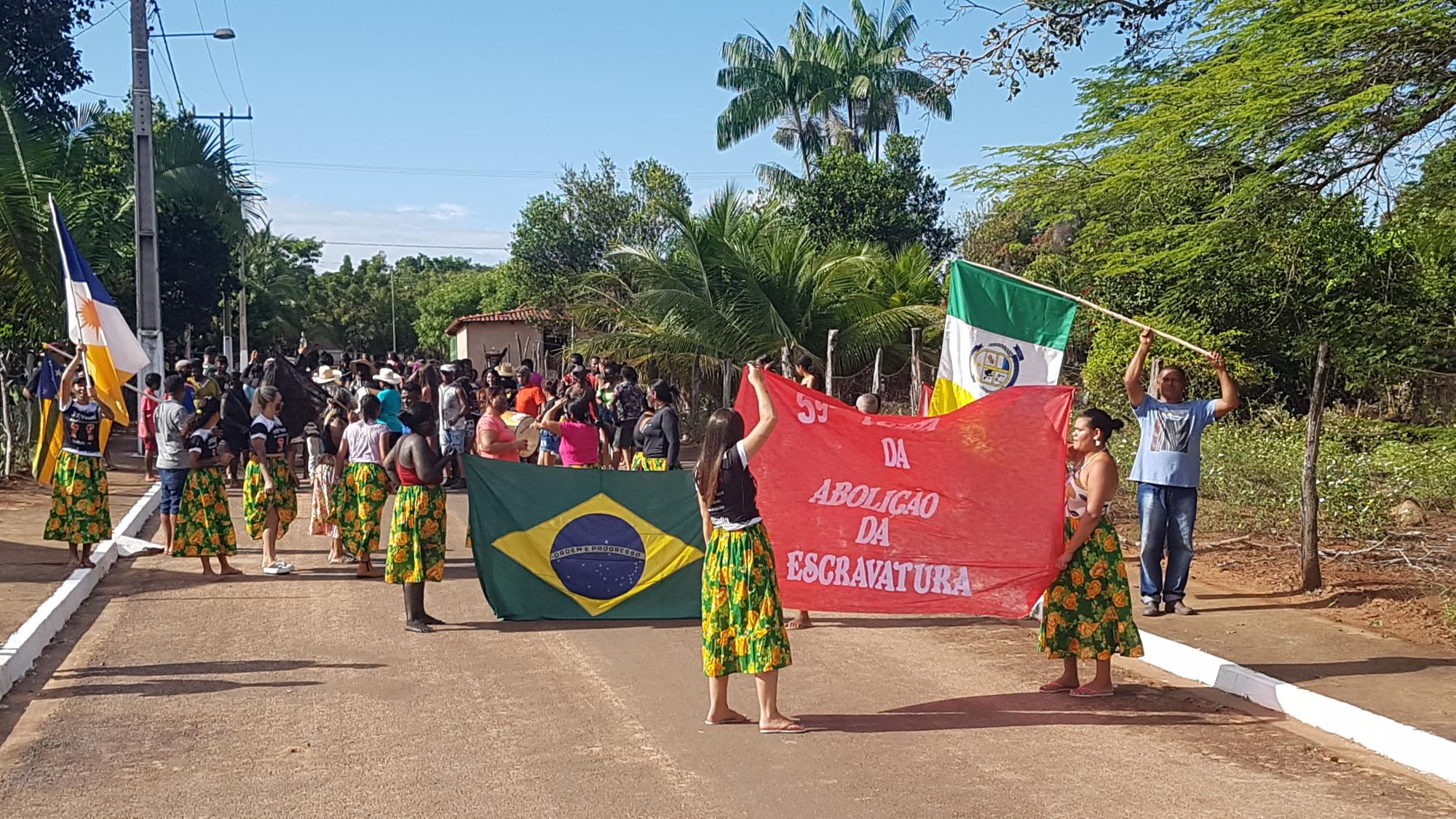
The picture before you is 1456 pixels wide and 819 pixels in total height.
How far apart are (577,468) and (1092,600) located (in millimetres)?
4051

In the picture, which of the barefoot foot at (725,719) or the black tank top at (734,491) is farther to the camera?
the barefoot foot at (725,719)

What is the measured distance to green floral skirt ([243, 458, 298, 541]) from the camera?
1210 cm

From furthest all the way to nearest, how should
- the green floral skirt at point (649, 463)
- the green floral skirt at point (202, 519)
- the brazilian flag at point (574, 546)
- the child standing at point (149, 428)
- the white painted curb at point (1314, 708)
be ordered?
1. the child standing at point (149, 428)
2. the green floral skirt at point (649, 463)
3. the green floral skirt at point (202, 519)
4. the brazilian flag at point (574, 546)
5. the white painted curb at point (1314, 708)

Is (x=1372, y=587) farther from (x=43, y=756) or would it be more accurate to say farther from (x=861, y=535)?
(x=43, y=756)

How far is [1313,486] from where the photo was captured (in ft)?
32.9

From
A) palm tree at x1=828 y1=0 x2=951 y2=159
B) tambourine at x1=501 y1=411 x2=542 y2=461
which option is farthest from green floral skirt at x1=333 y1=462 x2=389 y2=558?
palm tree at x1=828 y1=0 x2=951 y2=159

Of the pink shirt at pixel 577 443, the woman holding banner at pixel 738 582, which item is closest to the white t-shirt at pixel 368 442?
the pink shirt at pixel 577 443

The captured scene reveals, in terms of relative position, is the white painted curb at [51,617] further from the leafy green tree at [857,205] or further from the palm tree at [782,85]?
the palm tree at [782,85]

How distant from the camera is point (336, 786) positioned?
585cm

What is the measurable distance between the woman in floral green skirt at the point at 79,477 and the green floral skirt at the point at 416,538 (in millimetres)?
3789

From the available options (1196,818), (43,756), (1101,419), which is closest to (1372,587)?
(1101,419)

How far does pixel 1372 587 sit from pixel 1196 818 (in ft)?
19.0

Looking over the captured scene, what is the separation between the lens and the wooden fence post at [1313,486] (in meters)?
9.69

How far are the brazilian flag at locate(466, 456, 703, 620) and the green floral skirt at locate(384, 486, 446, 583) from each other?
10.8 inches
